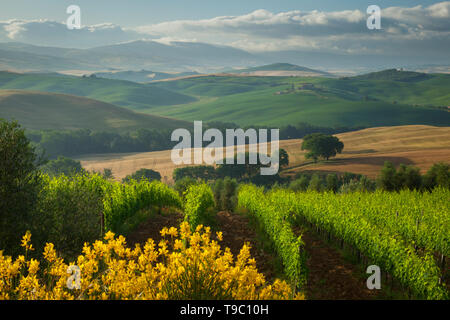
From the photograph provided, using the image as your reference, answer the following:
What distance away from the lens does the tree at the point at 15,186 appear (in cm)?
1112

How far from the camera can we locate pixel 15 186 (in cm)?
1145

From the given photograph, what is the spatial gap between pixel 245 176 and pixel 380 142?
52.1m

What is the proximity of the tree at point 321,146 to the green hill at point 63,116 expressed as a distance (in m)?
97.2

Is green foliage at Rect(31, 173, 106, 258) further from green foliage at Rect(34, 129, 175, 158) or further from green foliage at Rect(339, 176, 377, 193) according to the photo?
green foliage at Rect(34, 129, 175, 158)

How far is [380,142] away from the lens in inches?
4596

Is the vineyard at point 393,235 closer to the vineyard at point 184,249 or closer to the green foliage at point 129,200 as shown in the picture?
the vineyard at point 184,249

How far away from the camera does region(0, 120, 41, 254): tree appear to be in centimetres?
1112

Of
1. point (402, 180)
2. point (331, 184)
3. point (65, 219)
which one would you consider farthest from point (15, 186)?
point (331, 184)

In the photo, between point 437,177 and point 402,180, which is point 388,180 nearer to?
point 402,180

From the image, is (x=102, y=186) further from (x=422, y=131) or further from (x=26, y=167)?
(x=422, y=131)

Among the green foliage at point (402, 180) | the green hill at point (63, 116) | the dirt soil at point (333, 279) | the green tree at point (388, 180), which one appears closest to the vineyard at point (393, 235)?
the dirt soil at point (333, 279)

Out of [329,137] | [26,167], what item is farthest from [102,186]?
[329,137]

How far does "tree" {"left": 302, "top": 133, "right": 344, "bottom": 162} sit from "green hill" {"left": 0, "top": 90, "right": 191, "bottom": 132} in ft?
319
